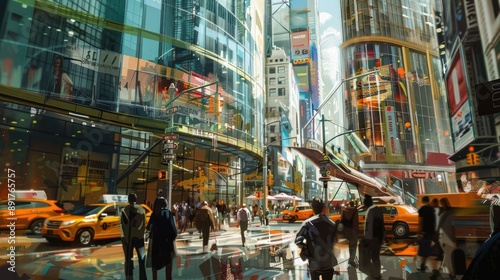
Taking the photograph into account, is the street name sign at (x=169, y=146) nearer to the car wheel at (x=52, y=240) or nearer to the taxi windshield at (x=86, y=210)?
the taxi windshield at (x=86, y=210)

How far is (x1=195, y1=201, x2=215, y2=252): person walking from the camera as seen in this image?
23.3ft

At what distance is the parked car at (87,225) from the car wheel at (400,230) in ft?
11.9

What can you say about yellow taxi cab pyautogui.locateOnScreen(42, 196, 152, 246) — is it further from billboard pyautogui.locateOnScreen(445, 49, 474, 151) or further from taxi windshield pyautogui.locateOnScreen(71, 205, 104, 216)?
billboard pyautogui.locateOnScreen(445, 49, 474, 151)

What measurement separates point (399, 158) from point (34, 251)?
519 cm

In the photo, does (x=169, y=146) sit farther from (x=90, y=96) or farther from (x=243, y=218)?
(x=243, y=218)

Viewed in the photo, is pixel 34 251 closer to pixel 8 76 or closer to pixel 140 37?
pixel 8 76

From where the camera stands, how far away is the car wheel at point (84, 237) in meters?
5.28

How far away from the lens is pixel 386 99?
12.0ft

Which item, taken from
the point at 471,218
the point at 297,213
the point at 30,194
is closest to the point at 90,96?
the point at 30,194

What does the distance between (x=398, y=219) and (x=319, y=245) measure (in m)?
0.86

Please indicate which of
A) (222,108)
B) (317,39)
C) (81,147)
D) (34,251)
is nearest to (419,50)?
(317,39)

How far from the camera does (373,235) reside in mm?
3494

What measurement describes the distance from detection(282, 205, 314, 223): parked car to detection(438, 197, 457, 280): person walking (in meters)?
1.34

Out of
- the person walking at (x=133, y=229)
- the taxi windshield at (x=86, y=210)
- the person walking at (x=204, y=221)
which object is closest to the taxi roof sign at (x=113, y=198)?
the taxi windshield at (x=86, y=210)
